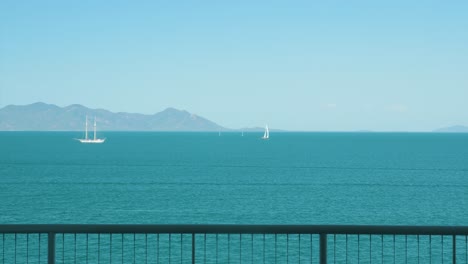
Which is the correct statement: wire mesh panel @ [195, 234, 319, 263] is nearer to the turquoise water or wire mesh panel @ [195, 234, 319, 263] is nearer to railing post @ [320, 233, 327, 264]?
the turquoise water

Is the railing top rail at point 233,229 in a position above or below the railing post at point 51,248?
above

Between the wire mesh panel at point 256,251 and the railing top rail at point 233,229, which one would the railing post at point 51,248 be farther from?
the wire mesh panel at point 256,251

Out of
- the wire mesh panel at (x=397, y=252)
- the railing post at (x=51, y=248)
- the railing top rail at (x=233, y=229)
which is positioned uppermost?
the railing top rail at (x=233, y=229)

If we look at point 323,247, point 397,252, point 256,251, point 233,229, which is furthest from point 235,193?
point 233,229

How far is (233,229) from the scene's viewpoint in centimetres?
663

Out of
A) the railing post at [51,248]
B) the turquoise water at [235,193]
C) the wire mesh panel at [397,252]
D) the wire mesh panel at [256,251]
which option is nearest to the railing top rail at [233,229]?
the railing post at [51,248]

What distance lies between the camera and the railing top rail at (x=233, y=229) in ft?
21.5

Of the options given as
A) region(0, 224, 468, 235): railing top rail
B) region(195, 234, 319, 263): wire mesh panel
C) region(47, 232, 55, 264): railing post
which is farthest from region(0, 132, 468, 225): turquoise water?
region(0, 224, 468, 235): railing top rail

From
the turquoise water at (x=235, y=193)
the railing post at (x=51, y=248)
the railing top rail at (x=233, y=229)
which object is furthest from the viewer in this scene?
the turquoise water at (x=235, y=193)

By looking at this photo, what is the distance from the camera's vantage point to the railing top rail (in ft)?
21.5

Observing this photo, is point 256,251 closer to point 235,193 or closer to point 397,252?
point 397,252

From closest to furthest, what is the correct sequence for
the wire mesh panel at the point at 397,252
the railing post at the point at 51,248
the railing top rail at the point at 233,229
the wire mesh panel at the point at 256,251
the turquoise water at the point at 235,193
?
the railing top rail at the point at 233,229 < the railing post at the point at 51,248 < the wire mesh panel at the point at 256,251 < the wire mesh panel at the point at 397,252 < the turquoise water at the point at 235,193

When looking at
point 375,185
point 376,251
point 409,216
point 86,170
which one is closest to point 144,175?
point 86,170

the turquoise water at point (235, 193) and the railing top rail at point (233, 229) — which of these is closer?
the railing top rail at point (233, 229)
